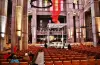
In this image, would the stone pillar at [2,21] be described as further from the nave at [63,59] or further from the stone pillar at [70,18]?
the stone pillar at [70,18]

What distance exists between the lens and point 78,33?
4144 cm

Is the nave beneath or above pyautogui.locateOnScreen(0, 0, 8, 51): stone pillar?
beneath

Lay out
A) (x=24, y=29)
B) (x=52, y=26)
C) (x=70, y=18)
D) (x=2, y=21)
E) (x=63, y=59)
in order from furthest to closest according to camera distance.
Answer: (x=70, y=18) → (x=52, y=26) → (x=24, y=29) → (x=2, y=21) → (x=63, y=59)

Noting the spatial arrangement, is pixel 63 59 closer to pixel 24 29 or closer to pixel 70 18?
pixel 24 29

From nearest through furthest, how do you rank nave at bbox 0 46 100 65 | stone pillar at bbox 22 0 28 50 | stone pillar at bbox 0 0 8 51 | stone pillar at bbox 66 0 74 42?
nave at bbox 0 46 100 65
stone pillar at bbox 0 0 8 51
stone pillar at bbox 22 0 28 50
stone pillar at bbox 66 0 74 42

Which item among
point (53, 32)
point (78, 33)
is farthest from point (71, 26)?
point (53, 32)

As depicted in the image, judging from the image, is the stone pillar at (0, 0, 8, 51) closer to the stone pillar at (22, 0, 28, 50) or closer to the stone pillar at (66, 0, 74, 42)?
the stone pillar at (22, 0, 28, 50)

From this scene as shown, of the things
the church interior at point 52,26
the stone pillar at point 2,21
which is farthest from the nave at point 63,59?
the stone pillar at point 2,21

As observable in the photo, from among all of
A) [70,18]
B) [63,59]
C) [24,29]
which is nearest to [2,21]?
[63,59]

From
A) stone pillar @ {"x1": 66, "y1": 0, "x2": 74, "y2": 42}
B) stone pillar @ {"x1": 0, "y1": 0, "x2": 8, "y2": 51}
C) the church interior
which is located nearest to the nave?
the church interior

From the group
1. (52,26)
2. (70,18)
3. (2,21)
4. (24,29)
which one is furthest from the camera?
(70,18)

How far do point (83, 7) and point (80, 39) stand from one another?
841cm

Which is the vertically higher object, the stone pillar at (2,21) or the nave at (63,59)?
the stone pillar at (2,21)

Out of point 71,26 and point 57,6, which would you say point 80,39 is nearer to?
point 71,26
